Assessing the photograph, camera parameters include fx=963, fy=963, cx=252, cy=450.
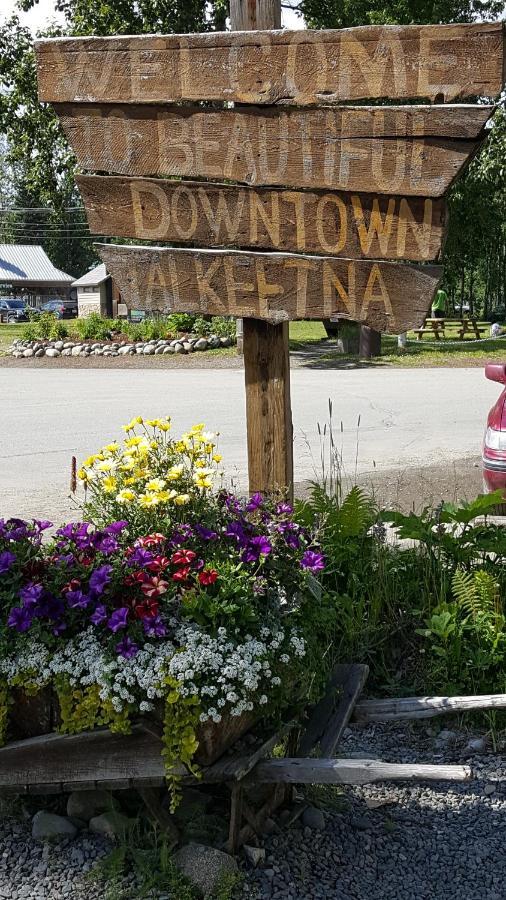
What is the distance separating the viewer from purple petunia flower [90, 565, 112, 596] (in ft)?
9.12

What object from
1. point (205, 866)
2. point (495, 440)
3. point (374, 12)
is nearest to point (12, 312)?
point (374, 12)

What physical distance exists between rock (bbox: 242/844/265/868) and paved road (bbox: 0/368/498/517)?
341 cm

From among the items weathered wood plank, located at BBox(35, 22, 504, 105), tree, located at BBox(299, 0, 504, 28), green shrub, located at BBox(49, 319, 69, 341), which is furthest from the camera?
green shrub, located at BBox(49, 319, 69, 341)

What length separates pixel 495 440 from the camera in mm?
6047

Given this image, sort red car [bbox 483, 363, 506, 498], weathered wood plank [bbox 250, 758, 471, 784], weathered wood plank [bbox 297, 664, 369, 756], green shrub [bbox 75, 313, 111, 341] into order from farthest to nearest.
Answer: green shrub [bbox 75, 313, 111, 341] < red car [bbox 483, 363, 506, 498] < weathered wood plank [bbox 297, 664, 369, 756] < weathered wood plank [bbox 250, 758, 471, 784]

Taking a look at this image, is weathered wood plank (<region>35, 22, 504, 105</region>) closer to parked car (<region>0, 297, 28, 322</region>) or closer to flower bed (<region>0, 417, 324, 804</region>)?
flower bed (<region>0, 417, 324, 804</region>)

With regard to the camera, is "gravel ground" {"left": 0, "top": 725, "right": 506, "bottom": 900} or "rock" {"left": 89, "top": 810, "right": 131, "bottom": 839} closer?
"gravel ground" {"left": 0, "top": 725, "right": 506, "bottom": 900}

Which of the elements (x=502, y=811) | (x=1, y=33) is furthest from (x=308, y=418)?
(x=1, y=33)

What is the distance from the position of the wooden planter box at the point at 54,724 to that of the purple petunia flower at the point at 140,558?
0.43m

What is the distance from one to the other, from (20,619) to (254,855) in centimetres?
95

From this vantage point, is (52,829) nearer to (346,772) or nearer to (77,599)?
(77,599)

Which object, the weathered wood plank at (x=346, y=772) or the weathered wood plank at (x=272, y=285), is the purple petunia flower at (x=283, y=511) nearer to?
the weathered wood plank at (x=272, y=285)

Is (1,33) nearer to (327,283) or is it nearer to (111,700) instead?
(327,283)

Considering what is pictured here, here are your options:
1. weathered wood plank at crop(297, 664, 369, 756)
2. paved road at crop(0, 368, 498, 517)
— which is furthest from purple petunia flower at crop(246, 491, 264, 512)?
paved road at crop(0, 368, 498, 517)
